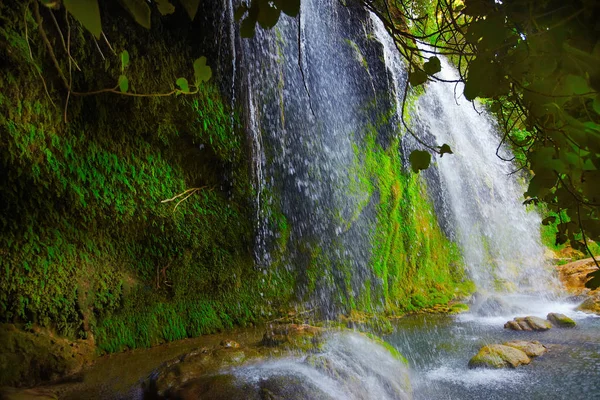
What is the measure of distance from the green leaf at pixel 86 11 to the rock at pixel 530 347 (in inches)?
163

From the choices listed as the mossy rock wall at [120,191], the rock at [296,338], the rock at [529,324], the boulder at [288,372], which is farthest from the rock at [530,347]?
the mossy rock wall at [120,191]

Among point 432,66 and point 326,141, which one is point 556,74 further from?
point 326,141

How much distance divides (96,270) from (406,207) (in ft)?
14.0

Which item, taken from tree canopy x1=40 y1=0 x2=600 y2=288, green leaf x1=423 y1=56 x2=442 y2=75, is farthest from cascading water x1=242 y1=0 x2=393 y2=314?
tree canopy x1=40 y1=0 x2=600 y2=288

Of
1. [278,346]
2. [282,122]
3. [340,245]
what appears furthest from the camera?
[340,245]

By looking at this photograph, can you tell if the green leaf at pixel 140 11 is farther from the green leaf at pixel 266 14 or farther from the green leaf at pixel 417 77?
the green leaf at pixel 417 77

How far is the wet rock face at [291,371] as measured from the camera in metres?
2.46

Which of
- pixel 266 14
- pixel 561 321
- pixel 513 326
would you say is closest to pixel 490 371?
pixel 513 326

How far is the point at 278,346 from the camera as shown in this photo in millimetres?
3230

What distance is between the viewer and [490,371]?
10.9 ft

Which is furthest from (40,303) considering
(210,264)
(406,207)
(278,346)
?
(406,207)

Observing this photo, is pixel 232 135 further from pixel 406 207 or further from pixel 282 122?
pixel 406 207

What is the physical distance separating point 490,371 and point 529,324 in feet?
5.16

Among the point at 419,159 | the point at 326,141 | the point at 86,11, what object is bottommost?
the point at 419,159
